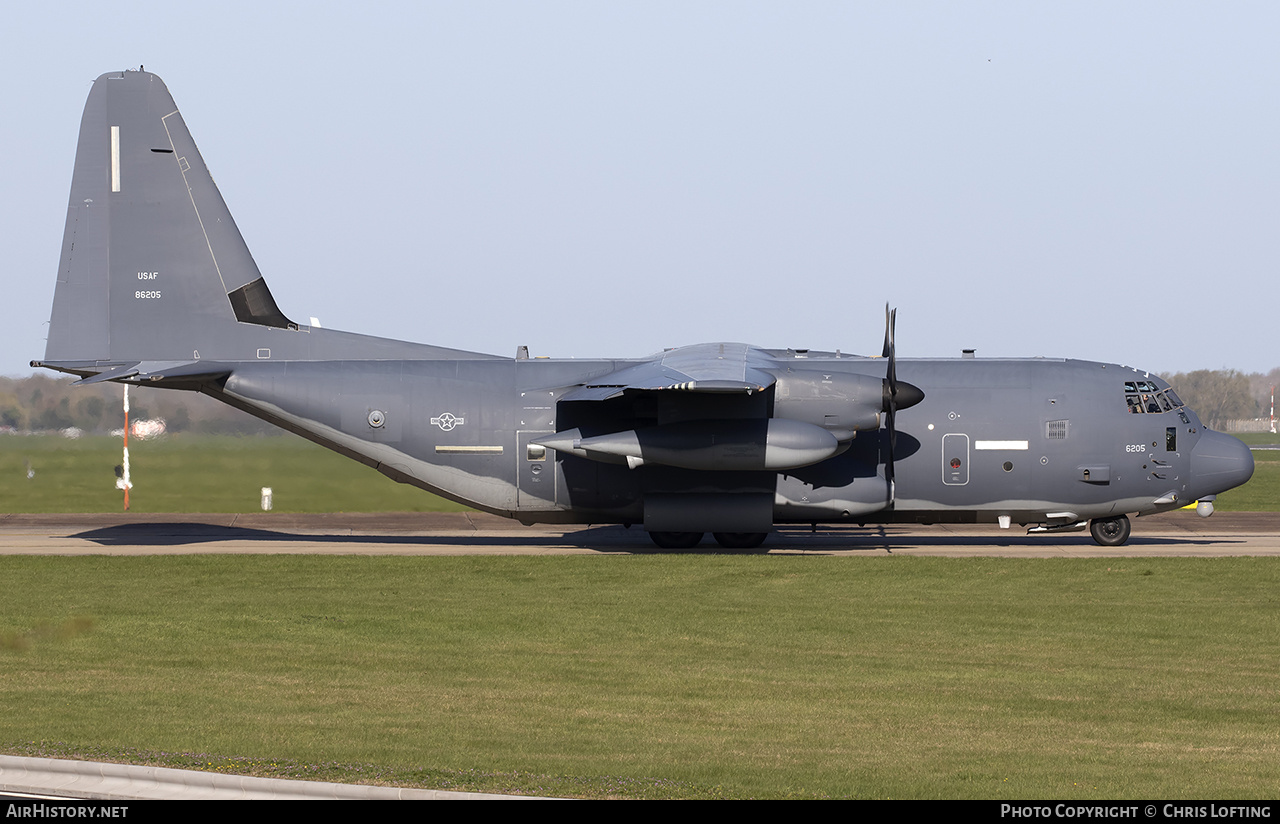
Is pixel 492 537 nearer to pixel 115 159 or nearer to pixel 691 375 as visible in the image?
pixel 691 375

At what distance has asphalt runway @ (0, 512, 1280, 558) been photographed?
2873cm

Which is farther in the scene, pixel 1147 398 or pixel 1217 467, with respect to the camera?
pixel 1147 398

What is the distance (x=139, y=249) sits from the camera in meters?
28.7

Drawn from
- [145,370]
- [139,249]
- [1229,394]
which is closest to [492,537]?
[145,370]

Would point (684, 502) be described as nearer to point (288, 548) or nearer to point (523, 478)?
point (523, 478)

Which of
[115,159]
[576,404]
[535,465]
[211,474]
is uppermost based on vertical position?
[115,159]

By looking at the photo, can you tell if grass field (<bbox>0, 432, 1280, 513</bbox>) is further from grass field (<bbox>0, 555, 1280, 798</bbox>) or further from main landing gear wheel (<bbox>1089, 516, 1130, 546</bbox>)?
main landing gear wheel (<bbox>1089, 516, 1130, 546</bbox>)

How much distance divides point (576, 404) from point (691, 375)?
11.7 feet

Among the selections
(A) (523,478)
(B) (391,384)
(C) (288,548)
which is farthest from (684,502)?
(C) (288,548)

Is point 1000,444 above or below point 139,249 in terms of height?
below

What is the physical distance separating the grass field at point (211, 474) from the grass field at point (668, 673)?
10.3 metres

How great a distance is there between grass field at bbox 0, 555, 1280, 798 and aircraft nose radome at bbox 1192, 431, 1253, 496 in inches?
117

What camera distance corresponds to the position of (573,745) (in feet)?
34.9

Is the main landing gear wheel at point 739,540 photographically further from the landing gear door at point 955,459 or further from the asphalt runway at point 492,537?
the landing gear door at point 955,459
